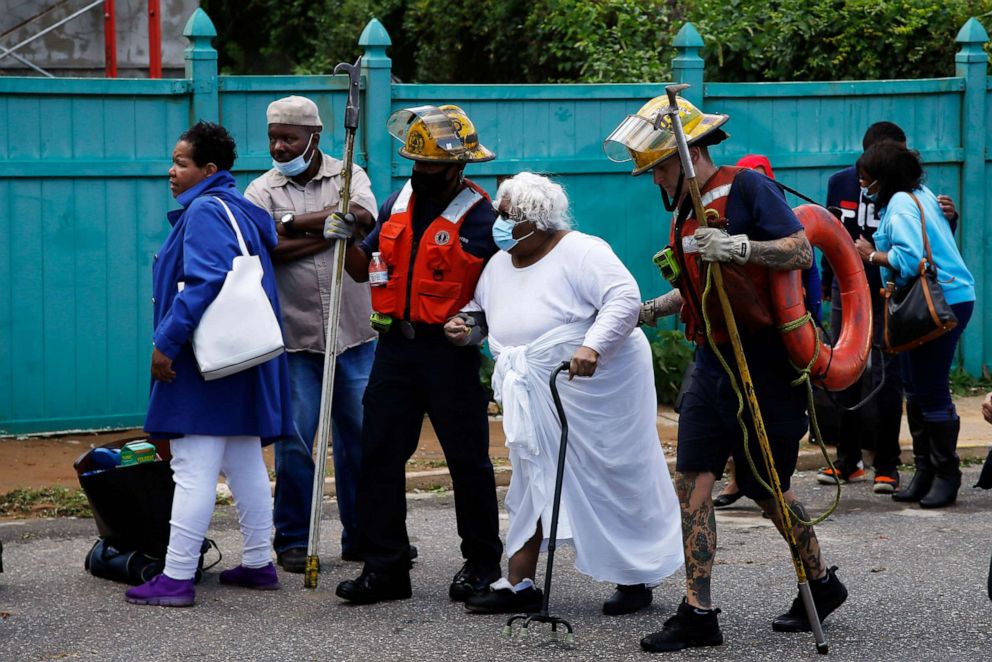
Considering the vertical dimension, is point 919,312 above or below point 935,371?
above

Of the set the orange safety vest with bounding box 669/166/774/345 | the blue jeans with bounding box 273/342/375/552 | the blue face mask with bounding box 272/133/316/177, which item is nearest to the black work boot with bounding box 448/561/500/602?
the blue jeans with bounding box 273/342/375/552

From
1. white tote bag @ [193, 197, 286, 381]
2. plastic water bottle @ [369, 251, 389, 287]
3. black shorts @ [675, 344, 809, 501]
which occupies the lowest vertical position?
black shorts @ [675, 344, 809, 501]

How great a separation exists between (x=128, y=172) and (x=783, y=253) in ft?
15.9

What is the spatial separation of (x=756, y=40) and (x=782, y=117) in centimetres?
279

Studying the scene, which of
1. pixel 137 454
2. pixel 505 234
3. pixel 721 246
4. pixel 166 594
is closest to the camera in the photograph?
pixel 721 246

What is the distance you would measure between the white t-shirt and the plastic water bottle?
453 millimetres

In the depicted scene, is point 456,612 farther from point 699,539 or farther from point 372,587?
point 699,539

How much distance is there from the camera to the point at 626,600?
5.92m

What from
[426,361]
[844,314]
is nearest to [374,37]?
[426,361]

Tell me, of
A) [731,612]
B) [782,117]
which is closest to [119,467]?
[731,612]

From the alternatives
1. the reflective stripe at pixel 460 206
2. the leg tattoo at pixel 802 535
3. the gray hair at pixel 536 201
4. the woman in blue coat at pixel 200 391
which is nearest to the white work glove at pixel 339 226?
the woman in blue coat at pixel 200 391

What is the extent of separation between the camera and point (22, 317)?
28.7ft

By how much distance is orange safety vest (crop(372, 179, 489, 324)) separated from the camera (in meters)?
5.94

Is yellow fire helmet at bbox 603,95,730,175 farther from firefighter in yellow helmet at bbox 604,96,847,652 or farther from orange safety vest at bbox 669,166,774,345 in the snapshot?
orange safety vest at bbox 669,166,774,345
